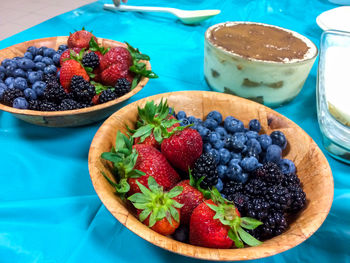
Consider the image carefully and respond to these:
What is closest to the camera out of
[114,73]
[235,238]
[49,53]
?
[235,238]

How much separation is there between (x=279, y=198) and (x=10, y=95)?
785 mm

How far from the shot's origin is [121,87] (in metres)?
0.84

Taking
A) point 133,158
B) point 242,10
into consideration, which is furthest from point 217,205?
point 242,10

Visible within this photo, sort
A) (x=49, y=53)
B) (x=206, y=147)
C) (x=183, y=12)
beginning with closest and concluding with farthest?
(x=206, y=147), (x=49, y=53), (x=183, y=12)

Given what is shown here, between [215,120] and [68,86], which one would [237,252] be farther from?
[68,86]

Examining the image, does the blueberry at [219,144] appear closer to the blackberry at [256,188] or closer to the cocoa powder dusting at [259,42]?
the blackberry at [256,188]

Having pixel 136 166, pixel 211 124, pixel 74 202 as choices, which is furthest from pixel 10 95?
pixel 211 124

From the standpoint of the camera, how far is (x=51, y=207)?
66cm

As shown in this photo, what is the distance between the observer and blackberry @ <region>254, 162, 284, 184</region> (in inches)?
23.2

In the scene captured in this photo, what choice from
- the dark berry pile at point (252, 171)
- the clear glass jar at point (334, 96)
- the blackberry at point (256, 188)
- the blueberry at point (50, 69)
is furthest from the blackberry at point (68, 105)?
the clear glass jar at point (334, 96)

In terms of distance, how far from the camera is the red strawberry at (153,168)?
561 mm

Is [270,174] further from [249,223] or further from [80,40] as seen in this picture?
[80,40]

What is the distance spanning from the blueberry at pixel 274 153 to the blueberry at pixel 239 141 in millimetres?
66

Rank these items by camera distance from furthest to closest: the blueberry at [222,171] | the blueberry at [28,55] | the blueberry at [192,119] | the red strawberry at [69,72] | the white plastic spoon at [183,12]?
1. the white plastic spoon at [183,12]
2. the blueberry at [28,55]
3. the red strawberry at [69,72]
4. the blueberry at [192,119]
5. the blueberry at [222,171]
